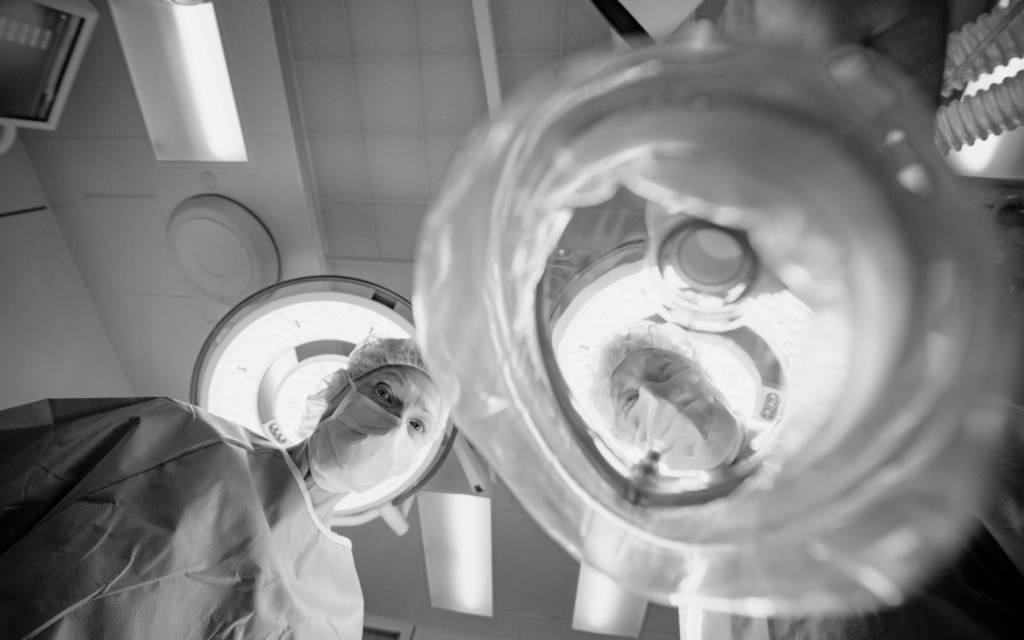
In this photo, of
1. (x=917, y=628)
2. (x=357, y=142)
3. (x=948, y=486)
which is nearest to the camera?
(x=948, y=486)

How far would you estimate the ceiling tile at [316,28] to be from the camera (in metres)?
1.45

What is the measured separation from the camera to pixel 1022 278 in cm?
101

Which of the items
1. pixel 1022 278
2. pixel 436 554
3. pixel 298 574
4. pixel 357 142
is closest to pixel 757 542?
pixel 1022 278

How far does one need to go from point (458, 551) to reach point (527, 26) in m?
2.07

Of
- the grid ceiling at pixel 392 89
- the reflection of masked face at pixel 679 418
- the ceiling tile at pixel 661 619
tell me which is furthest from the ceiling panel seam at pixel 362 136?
the ceiling tile at pixel 661 619

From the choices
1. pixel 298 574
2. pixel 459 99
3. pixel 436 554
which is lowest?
pixel 436 554

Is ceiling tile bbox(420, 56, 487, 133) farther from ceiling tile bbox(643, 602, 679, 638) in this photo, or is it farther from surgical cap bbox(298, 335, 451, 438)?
ceiling tile bbox(643, 602, 679, 638)

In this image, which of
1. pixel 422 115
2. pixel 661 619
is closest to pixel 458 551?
pixel 661 619

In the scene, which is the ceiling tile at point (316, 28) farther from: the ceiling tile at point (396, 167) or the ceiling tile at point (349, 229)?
the ceiling tile at point (349, 229)

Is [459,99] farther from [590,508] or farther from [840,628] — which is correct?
[840,628]

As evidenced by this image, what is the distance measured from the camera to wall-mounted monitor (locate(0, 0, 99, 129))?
1.26 metres

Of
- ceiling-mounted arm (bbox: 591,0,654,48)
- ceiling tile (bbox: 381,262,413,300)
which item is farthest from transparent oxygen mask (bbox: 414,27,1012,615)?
ceiling tile (bbox: 381,262,413,300)

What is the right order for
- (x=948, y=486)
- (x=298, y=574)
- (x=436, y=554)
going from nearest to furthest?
1. (x=948, y=486)
2. (x=298, y=574)
3. (x=436, y=554)

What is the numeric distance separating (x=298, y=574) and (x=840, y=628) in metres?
1.37
